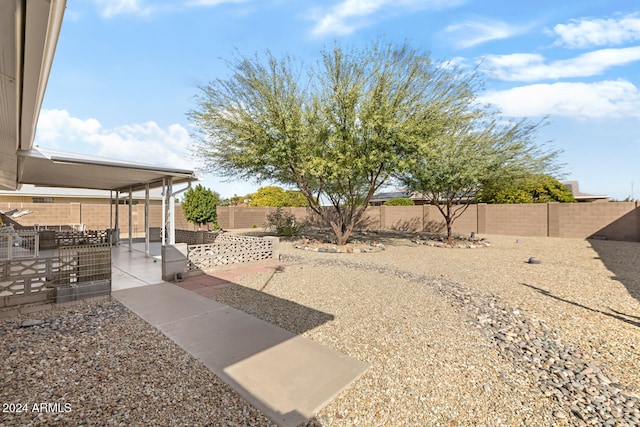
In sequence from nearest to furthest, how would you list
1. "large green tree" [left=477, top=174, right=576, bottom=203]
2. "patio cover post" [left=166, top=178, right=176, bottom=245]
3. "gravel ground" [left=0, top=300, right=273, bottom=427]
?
"gravel ground" [left=0, top=300, right=273, bottom=427] < "patio cover post" [left=166, top=178, right=176, bottom=245] < "large green tree" [left=477, top=174, right=576, bottom=203]


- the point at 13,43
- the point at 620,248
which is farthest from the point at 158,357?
the point at 620,248

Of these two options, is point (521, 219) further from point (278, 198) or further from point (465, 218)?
point (278, 198)

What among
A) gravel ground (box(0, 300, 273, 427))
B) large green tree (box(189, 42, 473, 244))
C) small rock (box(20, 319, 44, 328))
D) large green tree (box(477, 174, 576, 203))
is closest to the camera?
gravel ground (box(0, 300, 273, 427))

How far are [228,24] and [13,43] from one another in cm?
733

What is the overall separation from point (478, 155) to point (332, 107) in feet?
20.1

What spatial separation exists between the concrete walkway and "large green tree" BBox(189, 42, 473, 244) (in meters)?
6.44

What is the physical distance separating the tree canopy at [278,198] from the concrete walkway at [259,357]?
2401cm

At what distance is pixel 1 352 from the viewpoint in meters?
3.46

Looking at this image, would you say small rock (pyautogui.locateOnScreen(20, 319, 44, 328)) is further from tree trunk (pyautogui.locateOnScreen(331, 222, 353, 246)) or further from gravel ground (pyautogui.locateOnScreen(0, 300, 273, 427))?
tree trunk (pyautogui.locateOnScreen(331, 222, 353, 246))

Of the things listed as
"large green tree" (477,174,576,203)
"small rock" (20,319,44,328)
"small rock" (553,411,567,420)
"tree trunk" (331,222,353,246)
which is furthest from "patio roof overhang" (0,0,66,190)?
"large green tree" (477,174,576,203)

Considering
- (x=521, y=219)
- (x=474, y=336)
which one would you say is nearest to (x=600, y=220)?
(x=521, y=219)

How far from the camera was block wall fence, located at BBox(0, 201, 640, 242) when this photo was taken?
14.9m

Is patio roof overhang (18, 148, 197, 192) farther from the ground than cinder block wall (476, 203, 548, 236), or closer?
farther from the ground

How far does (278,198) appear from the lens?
3500 centimetres
